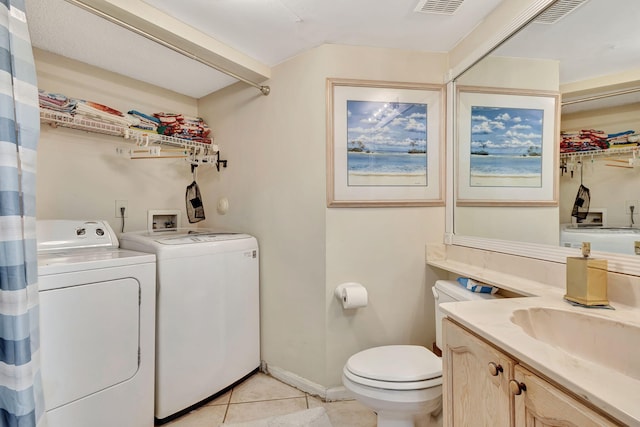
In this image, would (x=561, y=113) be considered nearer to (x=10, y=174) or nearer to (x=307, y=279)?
(x=307, y=279)

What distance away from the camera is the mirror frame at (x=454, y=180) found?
105 centimetres

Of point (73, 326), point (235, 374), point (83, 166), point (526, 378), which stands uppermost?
point (83, 166)

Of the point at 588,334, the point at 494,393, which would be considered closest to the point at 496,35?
the point at 588,334

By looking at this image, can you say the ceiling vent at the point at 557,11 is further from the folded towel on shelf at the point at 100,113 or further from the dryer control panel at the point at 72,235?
the dryer control panel at the point at 72,235

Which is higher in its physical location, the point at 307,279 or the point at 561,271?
the point at 561,271

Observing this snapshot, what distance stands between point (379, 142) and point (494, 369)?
1371 millimetres

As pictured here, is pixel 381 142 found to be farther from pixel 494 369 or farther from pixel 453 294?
pixel 494 369

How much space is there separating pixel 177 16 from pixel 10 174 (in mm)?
1116

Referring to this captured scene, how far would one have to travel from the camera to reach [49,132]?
5.97ft

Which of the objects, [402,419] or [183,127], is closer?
[402,419]

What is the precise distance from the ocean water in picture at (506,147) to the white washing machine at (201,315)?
5.07ft

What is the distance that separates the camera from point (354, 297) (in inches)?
68.8

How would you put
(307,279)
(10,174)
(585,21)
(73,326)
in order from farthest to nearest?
(307,279) → (73,326) → (585,21) → (10,174)

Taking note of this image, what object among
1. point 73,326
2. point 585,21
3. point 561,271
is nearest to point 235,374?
point 73,326
